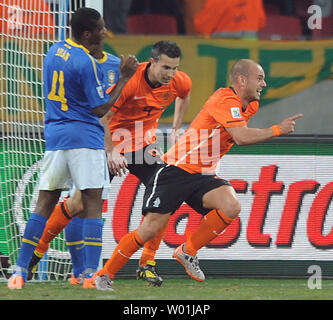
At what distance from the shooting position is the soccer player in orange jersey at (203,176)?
5.99m

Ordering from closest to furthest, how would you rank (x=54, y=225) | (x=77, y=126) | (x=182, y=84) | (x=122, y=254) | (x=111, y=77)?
(x=77, y=126) < (x=122, y=254) < (x=54, y=225) < (x=182, y=84) < (x=111, y=77)

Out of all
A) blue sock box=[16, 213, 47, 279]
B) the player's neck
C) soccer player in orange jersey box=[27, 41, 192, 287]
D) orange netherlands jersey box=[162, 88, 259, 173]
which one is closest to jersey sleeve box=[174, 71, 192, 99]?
soccer player in orange jersey box=[27, 41, 192, 287]

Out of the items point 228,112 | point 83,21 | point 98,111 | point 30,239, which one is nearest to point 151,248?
point 30,239

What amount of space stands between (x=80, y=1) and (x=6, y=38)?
67 cm

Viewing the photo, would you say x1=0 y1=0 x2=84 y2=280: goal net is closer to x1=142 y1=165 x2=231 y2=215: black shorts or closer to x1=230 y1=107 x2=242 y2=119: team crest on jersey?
x1=142 y1=165 x2=231 y2=215: black shorts

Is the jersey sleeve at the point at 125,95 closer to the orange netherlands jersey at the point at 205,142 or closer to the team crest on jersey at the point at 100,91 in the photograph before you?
the orange netherlands jersey at the point at 205,142

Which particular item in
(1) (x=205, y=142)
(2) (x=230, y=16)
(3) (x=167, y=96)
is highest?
(2) (x=230, y=16)

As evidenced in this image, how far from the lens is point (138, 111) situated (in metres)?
6.58

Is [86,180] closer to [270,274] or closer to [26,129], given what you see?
[26,129]

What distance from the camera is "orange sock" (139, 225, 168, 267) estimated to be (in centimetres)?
647

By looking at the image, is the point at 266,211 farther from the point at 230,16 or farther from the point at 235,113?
the point at 230,16

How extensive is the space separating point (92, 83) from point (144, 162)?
3.89 feet

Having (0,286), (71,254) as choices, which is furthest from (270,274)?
(0,286)
